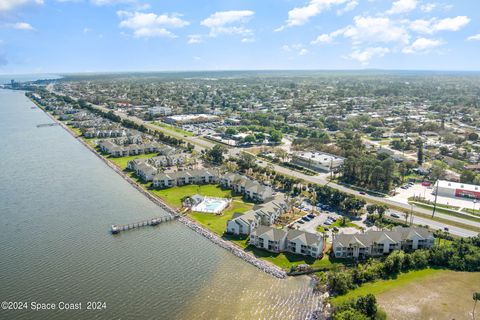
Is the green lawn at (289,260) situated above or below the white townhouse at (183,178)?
below

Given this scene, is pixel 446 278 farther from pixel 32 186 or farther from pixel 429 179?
pixel 32 186

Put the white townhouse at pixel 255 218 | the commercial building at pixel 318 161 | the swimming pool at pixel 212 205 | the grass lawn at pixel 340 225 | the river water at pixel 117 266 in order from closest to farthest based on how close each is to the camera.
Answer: the river water at pixel 117 266
the white townhouse at pixel 255 218
the grass lawn at pixel 340 225
the swimming pool at pixel 212 205
the commercial building at pixel 318 161

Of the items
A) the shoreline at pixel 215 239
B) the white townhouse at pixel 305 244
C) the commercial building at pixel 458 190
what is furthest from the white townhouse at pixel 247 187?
the commercial building at pixel 458 190

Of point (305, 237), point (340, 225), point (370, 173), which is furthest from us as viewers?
point (370, 173)

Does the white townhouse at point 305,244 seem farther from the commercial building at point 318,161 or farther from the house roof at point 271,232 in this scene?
the commercial building at point 318,161

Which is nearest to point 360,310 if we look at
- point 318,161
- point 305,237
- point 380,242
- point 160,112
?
point 305,237

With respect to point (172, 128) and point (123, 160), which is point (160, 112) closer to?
point (172, 128)
